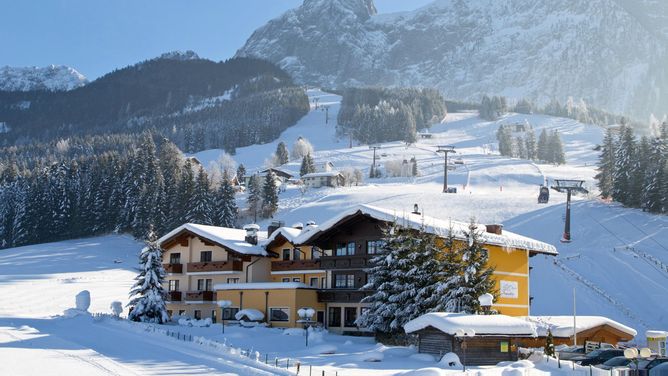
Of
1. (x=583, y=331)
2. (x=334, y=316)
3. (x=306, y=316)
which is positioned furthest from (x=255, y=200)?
(x=583, y=331)

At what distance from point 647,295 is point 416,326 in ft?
111

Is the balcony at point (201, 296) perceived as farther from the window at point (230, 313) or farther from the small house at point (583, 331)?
the small house at point (583, 331)

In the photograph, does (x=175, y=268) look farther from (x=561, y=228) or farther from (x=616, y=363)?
(x=561, y=228)

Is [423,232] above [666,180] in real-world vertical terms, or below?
below

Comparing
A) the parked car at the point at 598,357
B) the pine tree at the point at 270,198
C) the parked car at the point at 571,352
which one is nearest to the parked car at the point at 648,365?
the parked car at the point at 598,357

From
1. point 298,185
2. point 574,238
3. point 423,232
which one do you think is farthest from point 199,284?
point 298,185

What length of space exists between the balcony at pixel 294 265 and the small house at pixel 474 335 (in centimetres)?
1746

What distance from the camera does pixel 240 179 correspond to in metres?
172

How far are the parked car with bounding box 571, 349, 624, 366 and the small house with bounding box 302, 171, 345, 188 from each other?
106m

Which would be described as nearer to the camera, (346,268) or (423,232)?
(423,232)

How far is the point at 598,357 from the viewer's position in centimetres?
3641

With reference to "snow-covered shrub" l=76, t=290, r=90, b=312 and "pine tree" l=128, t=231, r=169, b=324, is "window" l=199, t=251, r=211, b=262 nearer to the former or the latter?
"pine tree" l=128, t=231, r=169, b=324

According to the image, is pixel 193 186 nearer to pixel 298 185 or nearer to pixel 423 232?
pixel 298 185

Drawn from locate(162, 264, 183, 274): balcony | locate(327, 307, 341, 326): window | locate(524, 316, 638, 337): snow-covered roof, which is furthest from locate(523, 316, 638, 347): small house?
locate(162, 264, 183, 274): balcony
